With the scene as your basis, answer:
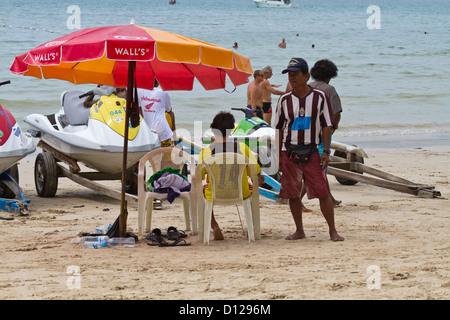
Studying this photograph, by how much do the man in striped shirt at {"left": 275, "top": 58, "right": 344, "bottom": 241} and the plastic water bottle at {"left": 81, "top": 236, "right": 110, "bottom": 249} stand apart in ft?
5.52

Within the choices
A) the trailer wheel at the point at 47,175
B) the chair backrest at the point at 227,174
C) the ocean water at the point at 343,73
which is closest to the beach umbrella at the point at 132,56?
the chair backrest at the point at 227,174

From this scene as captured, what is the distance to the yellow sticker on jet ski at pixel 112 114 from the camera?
8930mm

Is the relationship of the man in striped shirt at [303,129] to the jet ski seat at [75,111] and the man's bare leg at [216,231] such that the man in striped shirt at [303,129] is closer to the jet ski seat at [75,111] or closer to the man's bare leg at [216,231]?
the man's bare leg at [216,231]

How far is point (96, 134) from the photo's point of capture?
29.1 feet

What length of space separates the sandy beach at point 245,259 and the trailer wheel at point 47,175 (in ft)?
1.34

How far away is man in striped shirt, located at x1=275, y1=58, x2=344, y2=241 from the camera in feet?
20.5

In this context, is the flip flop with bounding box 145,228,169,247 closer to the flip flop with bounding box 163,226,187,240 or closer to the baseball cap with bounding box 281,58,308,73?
the flip flop with bounding box 163,226,187,240

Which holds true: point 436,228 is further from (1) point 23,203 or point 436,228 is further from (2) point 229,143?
(1) point 23,203

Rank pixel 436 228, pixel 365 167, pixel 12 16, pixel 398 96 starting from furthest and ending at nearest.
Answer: pixel 12 16, pixel 398 96, pixel 365 167, pixel 436 228

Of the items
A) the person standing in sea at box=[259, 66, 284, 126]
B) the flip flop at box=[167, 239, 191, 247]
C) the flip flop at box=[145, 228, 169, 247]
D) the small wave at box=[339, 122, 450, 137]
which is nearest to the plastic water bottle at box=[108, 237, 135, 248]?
the flip flop at box=[145, 228, 169, 247]

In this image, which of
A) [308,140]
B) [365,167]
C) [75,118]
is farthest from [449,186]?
[75,118]

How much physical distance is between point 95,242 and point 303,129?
7.02 ft
